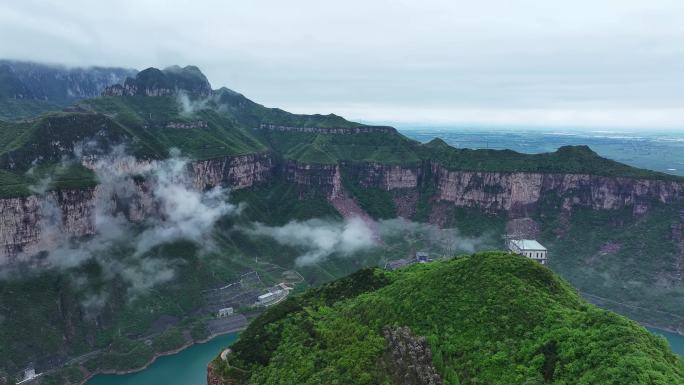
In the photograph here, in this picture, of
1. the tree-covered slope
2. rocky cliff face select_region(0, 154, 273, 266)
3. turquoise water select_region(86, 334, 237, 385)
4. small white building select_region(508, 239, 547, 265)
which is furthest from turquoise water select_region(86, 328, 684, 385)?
the tree-covered slope

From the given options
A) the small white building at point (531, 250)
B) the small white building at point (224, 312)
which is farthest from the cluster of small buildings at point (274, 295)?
the small white building at point (531, 250)

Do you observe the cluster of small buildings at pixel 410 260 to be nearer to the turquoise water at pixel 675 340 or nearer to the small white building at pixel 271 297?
the small white building at pixel 271 297

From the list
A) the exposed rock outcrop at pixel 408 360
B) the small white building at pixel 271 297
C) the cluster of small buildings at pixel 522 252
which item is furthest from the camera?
the cluster of small buildings at pixel 522 252

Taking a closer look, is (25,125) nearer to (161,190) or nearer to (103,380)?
(161,190)

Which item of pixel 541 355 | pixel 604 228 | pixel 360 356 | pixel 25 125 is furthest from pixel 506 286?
pixel 25 125

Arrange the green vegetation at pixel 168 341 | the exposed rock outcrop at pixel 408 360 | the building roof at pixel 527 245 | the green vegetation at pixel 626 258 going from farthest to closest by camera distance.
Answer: the building roof at pixel 527 245 → the green vegetation at pixel 626 258 → the green vegetation at pixel 168 341 → the exposed rock outcrop at pixel 408 360

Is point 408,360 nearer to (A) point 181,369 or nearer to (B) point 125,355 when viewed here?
(A) point 181,369

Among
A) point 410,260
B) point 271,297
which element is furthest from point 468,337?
point 410,260
